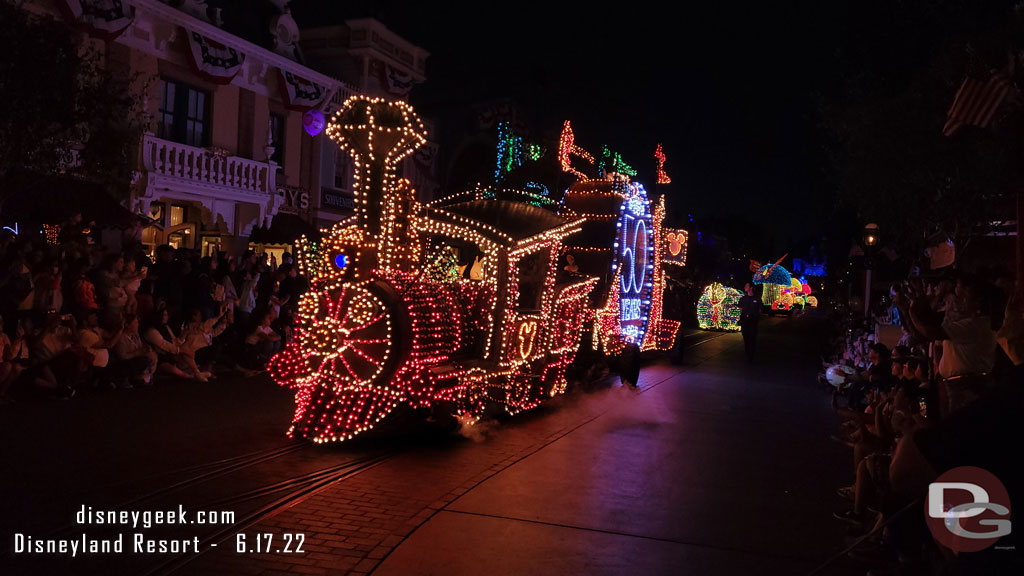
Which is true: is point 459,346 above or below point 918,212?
below

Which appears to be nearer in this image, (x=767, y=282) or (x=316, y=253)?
(x=316, y=253)

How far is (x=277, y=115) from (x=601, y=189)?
1273cm

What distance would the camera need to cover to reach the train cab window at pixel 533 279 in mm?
10003

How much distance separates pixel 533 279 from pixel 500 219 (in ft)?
3.26

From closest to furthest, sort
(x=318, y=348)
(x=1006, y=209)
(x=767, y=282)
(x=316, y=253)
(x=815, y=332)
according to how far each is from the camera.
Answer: (x=318, y=348)
(x=316, y=253)
(x=1006, y=209)
(x=815, y=332)
(x=767, y=282)

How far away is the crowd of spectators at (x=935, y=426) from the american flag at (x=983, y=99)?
156 centimetres

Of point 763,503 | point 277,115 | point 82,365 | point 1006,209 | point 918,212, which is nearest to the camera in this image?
point 763,503

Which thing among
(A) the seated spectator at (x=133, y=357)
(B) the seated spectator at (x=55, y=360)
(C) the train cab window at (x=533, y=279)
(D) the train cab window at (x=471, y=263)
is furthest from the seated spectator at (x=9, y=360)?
(C) the train cab window at (x=533, y=279)

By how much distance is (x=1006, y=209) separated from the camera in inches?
466

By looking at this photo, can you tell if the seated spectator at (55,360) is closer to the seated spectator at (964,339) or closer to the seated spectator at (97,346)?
the seated spectator at (97,346)

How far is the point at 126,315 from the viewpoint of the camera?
11.7 meters

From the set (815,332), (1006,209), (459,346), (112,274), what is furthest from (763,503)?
(815,332)

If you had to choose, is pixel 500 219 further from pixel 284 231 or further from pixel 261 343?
pixel 284 231

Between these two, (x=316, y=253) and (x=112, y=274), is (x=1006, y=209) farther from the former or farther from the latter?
(x=112, y=274)
